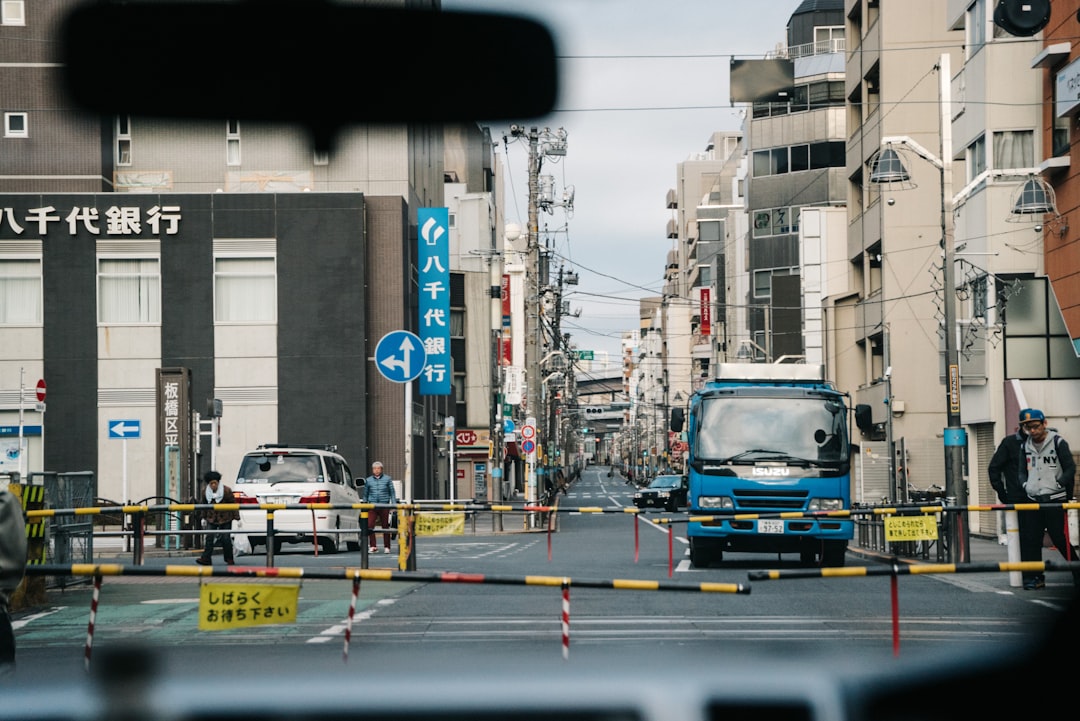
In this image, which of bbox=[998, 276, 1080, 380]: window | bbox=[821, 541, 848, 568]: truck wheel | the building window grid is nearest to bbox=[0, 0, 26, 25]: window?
bbox=[821, 541, 848, 568]: truck wheel

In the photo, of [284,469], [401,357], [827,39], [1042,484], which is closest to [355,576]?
[1042,484]

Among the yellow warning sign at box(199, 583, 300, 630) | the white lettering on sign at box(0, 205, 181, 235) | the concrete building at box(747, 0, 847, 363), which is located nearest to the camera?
the yellow warning sign at box(199, 583, 300, 630)

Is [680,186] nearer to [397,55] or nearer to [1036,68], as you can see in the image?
[1036,68]

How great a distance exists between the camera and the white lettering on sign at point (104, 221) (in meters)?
46.0

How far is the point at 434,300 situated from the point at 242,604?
127ft

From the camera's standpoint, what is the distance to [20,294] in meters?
47.3

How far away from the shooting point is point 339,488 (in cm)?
3081

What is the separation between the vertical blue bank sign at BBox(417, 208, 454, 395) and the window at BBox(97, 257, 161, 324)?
26.8ft

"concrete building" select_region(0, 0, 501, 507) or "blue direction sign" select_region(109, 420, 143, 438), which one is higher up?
"concrete building" select_region(0, 0, 501, 507)

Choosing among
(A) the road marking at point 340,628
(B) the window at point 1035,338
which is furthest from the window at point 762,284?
(A) the road marking at point 340,628

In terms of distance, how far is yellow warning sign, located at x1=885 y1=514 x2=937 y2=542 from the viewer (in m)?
19.5

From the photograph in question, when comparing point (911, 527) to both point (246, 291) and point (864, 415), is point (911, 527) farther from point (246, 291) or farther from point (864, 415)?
point (246, 291)

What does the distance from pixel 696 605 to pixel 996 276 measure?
2235 centimetres

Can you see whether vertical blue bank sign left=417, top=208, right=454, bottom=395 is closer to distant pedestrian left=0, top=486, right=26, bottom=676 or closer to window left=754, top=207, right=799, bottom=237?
window left=754, top=207, right=799, bottom=237
